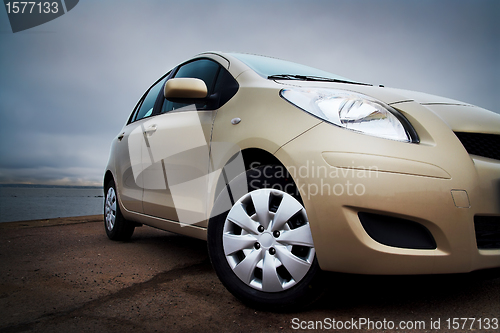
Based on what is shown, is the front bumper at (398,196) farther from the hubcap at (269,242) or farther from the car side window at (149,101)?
the car side window at (149,101)

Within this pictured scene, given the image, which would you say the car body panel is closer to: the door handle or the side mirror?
the side mirror

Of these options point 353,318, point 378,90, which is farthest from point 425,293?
point 378,90

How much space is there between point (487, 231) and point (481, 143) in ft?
1.28

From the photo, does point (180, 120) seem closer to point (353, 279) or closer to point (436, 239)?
point (353, 279)

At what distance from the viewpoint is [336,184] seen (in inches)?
56.2

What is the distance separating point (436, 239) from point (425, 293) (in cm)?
61

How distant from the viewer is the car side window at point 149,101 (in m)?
3.30

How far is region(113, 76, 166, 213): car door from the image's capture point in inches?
121

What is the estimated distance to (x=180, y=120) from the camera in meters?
2.46

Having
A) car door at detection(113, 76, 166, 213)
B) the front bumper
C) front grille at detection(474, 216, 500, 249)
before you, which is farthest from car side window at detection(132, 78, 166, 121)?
front grille at detection(474, 216, 500, 249)

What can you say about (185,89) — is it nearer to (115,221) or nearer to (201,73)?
(201,73)

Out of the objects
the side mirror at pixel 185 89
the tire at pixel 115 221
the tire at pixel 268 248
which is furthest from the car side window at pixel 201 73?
the tire at pixel 115 221

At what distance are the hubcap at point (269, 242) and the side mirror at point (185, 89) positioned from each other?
2.51 feet

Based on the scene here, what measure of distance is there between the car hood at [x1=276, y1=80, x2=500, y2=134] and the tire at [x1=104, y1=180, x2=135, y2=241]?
2.62m
